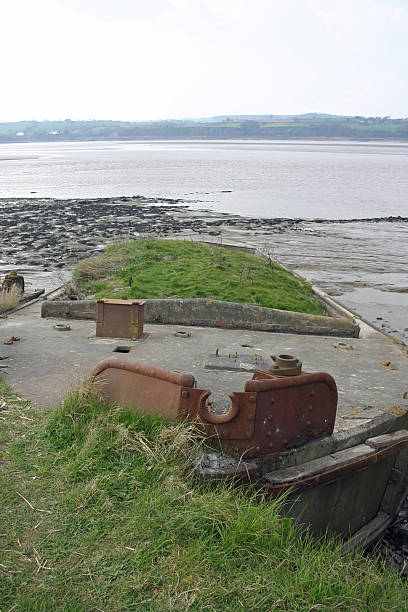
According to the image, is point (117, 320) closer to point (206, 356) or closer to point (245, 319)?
point (206, 356)

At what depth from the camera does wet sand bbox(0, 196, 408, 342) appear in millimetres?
19516

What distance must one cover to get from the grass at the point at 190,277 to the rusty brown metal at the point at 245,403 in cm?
681

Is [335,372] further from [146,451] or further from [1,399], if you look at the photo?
[1,399]

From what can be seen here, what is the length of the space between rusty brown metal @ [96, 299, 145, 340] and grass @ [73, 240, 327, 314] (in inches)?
118

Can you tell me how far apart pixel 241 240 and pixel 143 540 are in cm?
2505

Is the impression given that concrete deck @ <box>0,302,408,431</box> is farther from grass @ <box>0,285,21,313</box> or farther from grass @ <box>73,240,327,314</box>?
grass @ <box>73,240,327,314</box>

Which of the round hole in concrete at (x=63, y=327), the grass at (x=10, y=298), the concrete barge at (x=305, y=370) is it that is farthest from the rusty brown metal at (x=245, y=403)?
the grass at (x=10, y=298)

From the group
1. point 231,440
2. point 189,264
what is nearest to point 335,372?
point 231,440

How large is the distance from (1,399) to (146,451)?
2.21 m

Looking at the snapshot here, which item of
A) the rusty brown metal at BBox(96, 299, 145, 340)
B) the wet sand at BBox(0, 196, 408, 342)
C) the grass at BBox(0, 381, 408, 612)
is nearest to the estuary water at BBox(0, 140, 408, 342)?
the wet sand at BBox(0, 196, 408, 342)

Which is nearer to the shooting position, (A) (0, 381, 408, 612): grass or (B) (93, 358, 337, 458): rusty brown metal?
(A) (0, 381, 408, 612): grass

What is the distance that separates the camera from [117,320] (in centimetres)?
920

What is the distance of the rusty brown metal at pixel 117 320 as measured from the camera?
9.16 m

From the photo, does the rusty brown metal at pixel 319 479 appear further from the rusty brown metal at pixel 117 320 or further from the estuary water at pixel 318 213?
the estuary water at pixel 318 213
